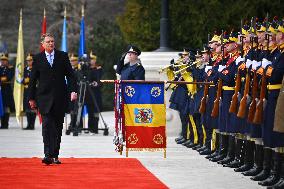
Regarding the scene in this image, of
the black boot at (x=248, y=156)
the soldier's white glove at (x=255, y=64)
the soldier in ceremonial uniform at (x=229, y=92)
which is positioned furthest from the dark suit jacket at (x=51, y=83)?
the soldier's white glove at (x=255, y=64)

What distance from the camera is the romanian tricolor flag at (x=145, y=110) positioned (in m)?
18.6

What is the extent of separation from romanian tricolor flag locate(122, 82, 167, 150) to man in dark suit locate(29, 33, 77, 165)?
3.74 feet

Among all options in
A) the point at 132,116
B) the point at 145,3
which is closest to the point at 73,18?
the point at 145,3

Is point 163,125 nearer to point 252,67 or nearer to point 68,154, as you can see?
point 68,154

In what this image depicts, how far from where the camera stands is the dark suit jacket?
57.8ft

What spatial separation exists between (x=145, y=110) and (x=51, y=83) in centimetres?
170

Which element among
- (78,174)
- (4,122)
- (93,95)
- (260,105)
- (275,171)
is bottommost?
(78,174)

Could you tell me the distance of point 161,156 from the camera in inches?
768

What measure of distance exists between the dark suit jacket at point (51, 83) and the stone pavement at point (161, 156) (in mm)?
1520

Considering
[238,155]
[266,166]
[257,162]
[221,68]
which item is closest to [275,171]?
[266,166]

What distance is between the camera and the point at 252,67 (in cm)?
1496

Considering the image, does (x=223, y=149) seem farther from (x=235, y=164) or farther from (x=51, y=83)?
(x=51, y=83)

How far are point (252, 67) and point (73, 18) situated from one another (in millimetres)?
45222

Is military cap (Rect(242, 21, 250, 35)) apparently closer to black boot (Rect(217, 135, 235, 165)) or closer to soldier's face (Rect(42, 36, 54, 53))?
black boot (Rect(217, 135, 235, 165))
